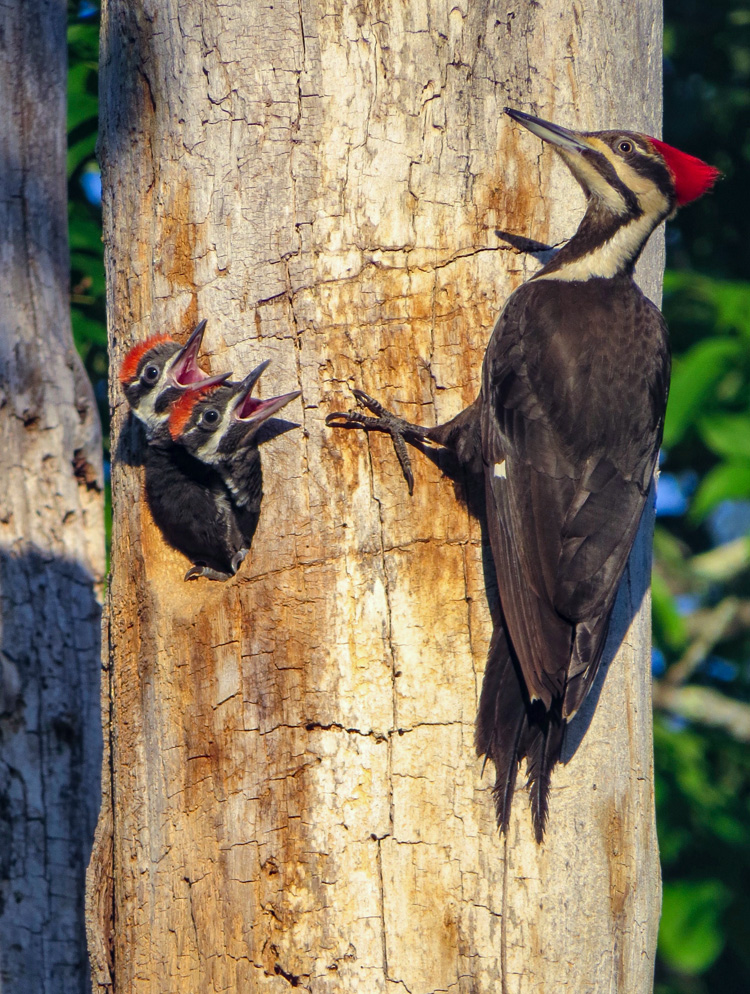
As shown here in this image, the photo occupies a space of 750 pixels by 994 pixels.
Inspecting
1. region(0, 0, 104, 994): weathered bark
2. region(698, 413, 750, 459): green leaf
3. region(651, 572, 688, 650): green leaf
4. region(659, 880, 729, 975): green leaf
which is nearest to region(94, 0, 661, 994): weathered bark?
region(0, 0, 104, 994): weathered bark

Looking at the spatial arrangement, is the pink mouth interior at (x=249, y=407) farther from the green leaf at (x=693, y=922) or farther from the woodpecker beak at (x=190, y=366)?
the green leaf at (x=693, y=922)

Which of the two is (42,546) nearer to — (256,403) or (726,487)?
(256,403)

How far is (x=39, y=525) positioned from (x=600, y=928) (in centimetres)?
202

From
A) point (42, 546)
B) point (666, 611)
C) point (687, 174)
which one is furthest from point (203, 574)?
point (666, 611)

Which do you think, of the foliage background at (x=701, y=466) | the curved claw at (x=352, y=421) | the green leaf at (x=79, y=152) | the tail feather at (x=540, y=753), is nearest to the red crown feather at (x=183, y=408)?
the curved claw at (x=352, y=421)

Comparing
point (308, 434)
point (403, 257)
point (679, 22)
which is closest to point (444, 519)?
point (308, 434)

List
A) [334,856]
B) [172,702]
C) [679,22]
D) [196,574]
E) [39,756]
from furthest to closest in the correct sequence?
[679,22] < [39,756] < [196,574] < [172,702] < [334,856]

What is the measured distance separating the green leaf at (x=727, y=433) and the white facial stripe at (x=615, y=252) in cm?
131

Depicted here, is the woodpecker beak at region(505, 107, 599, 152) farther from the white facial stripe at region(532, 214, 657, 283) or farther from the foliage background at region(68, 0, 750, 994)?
the foliage background at region(68, 0, 750, 994)

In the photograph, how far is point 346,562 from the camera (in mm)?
2564

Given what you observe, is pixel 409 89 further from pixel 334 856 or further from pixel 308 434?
pixel 334 856

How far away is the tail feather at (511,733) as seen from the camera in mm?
2434

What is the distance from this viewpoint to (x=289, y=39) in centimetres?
273

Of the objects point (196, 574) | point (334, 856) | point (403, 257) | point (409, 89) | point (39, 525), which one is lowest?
point (334, 856)
